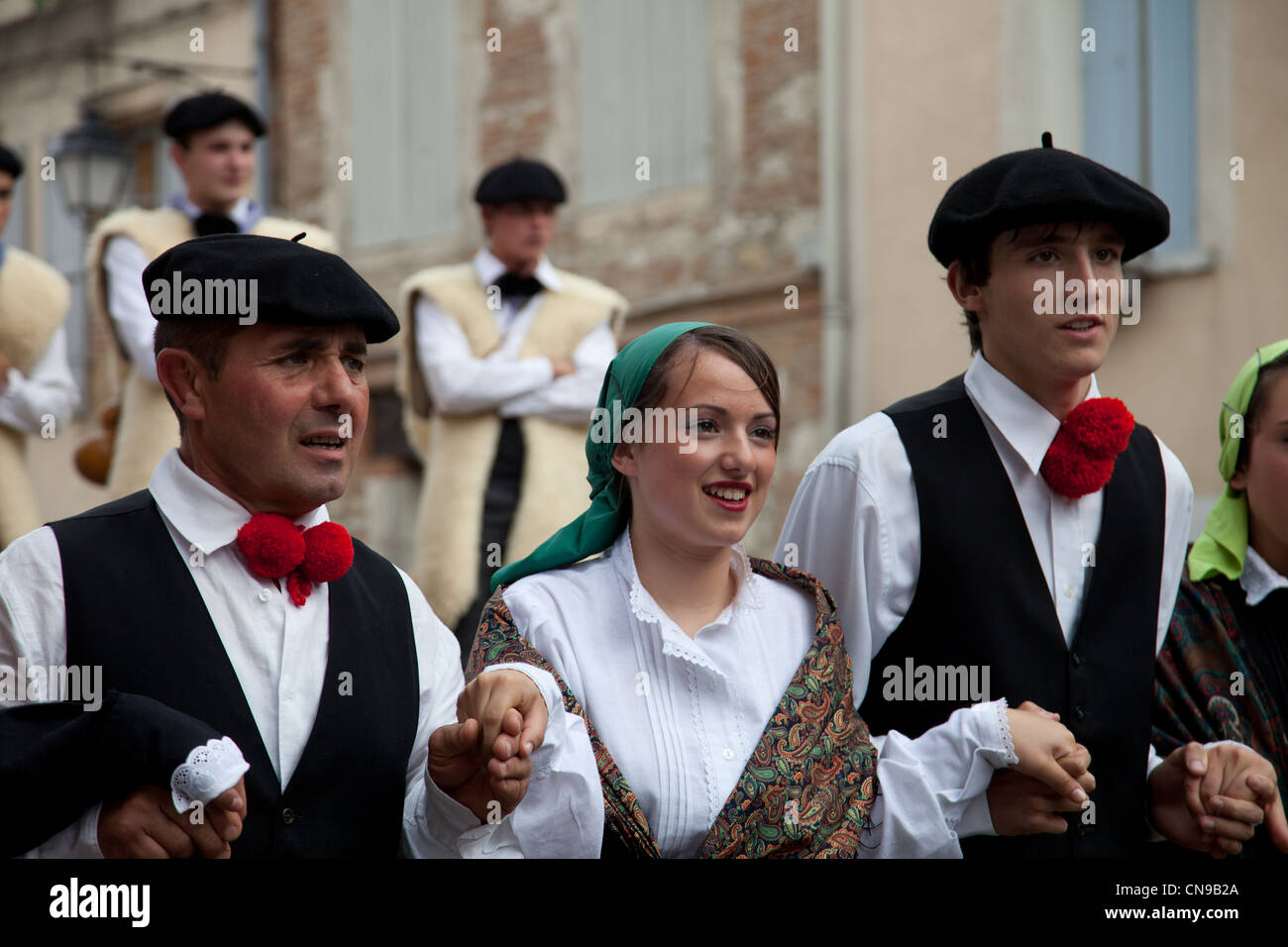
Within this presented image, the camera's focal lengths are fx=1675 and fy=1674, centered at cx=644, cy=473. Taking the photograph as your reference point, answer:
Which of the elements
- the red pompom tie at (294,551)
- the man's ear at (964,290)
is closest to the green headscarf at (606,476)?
the red pompom tie at (294,551)

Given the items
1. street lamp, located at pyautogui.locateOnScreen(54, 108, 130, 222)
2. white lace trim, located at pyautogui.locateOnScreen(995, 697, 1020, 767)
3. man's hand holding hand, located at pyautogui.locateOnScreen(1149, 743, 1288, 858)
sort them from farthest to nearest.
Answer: street lamp, located at pyautogui.locateOnScreen(54, 108, 130, 222) → man's hand holding hand, located at pyautogui.locateOnScreen(1149, 743, 1288, 858) → white lace trim, located at pyautogui.locateOnScreen(995, 697, 1020, 767)

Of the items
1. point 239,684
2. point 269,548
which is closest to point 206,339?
point 269,548

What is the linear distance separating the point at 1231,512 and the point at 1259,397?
0.88 ft

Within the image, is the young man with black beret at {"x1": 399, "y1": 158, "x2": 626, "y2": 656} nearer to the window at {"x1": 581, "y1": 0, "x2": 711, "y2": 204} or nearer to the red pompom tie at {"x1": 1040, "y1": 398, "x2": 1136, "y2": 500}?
the red pompom tie at {"x1": 1040, "y1": 398, "x2": 1136, "y2": 500}

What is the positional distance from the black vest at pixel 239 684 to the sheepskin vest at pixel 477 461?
3494 mm

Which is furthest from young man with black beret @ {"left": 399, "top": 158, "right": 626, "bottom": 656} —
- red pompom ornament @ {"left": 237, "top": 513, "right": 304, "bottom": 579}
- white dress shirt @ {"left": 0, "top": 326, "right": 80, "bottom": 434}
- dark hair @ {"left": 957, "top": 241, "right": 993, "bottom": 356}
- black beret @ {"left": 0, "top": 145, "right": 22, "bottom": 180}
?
red pompom ornament @ {"left": 237, "top": 513, "right": 304, "bottom": 579}

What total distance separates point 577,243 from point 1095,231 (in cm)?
898

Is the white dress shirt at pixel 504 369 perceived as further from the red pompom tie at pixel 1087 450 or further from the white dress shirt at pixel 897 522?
the red pompom tie at pixel 1087 450

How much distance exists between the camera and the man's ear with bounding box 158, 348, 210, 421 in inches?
112

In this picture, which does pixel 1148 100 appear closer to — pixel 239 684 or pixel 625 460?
pixel 625 460

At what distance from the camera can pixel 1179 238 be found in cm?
888

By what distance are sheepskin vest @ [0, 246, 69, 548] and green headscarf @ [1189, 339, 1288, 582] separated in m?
4.04
